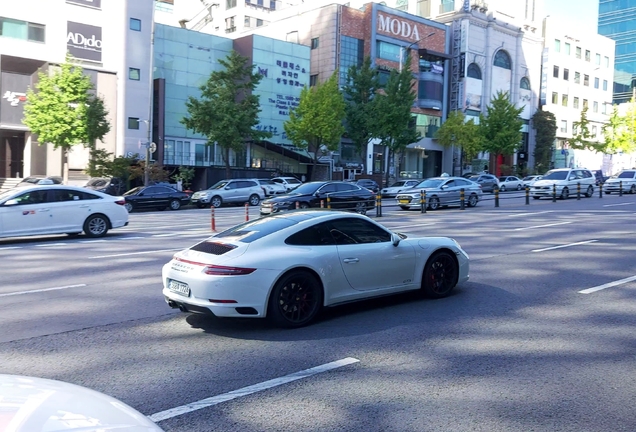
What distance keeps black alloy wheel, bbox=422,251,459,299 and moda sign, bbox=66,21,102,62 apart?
4129 centimetres

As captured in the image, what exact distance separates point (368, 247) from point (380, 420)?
12.0 ft

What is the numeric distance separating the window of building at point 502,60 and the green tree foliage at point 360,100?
27.2 m

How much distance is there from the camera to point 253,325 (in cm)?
755

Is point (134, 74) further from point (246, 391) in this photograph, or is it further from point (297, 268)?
point (246, 391)

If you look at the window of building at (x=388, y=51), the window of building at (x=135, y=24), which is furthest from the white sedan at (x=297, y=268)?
the window of building at (x=388, y=51)

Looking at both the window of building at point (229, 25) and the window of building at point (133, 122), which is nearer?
the window of building at point (133, 122)

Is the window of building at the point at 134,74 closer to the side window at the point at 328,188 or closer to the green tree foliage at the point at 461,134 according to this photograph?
Result: the side window at the point at 328,188

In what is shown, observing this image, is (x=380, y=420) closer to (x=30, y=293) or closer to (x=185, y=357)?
(x=185, y=357)

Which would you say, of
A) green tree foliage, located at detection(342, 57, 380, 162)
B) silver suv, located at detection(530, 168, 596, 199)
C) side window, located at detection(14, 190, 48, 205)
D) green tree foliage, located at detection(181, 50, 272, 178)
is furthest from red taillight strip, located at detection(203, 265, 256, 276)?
green tree foliage, located at detection(342, 57, 380, 162)

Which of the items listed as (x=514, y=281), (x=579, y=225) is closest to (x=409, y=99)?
(x=579, y=225)

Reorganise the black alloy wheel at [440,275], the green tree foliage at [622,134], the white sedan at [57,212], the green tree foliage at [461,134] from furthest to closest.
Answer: the green tree foliage at [622,134], the green tree foliage at [461,134], the white sedan at [57,212], the black alloy wheel at [440,275]

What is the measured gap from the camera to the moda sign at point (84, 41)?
143 feet

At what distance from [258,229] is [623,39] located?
394 ft

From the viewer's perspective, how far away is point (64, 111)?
123ft
